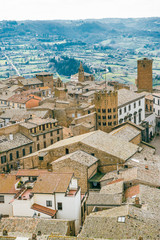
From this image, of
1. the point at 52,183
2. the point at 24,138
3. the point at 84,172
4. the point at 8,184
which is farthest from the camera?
the point at 24,138

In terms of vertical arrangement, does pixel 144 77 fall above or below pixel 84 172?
above

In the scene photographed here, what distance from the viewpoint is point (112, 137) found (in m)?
56.3

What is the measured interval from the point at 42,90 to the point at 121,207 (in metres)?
90.3

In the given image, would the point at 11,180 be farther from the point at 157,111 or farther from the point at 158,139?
the point at 157,111

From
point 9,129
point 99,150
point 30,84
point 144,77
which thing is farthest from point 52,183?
point 30,84

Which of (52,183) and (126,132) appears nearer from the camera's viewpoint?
(52,183)

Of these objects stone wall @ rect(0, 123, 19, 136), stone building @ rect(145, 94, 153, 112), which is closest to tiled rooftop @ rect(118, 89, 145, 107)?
stone building @ rect(145, 94, 153, 112)

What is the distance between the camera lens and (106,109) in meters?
69.7

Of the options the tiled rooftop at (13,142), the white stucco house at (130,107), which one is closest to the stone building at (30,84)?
the white stucco house at (130,107)

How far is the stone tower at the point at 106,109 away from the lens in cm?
6938

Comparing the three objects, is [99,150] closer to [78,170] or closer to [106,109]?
[78,170]

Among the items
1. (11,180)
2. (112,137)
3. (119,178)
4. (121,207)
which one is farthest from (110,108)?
(121,207)

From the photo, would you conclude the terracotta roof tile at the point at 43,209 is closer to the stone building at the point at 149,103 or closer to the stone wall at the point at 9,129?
the stone wall at the point at 9,129

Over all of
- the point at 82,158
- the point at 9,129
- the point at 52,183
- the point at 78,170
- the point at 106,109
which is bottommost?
the point at 78,170
